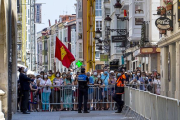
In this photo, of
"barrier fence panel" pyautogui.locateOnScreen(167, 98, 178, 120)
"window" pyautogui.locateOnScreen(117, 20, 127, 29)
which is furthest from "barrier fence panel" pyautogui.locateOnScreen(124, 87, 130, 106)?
"window" pyautogui.locateOnScreen(117, 20, 127, 29)

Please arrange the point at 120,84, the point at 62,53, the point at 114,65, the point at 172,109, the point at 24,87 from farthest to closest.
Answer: the point at 114,65 → the point at 62,53 → the point at 24,87 → the point at 120,84 → the point at 172,109

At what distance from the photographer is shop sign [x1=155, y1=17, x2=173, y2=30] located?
94.3 feet

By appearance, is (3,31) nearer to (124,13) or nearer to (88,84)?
(88,84)

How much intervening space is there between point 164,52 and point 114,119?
15091 mm

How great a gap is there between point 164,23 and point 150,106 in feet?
50.6

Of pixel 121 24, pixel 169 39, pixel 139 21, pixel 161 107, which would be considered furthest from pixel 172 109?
pixel 121 24

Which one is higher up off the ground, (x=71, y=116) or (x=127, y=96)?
(x=127, y=96)

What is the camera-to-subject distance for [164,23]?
29078mm

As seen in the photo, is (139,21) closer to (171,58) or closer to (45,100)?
(171,58)

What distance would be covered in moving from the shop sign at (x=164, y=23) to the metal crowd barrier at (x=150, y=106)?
883cm

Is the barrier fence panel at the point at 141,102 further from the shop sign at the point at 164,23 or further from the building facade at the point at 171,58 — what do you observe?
the shop sign at the point at 164,23

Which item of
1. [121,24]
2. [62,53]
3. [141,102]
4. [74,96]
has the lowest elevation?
[74,96]

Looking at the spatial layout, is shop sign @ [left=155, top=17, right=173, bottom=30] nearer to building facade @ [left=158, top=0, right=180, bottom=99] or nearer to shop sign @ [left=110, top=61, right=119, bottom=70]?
building facade @ [left=158, top=0, right=180, bottom=99]

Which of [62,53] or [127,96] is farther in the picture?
[62,53]
